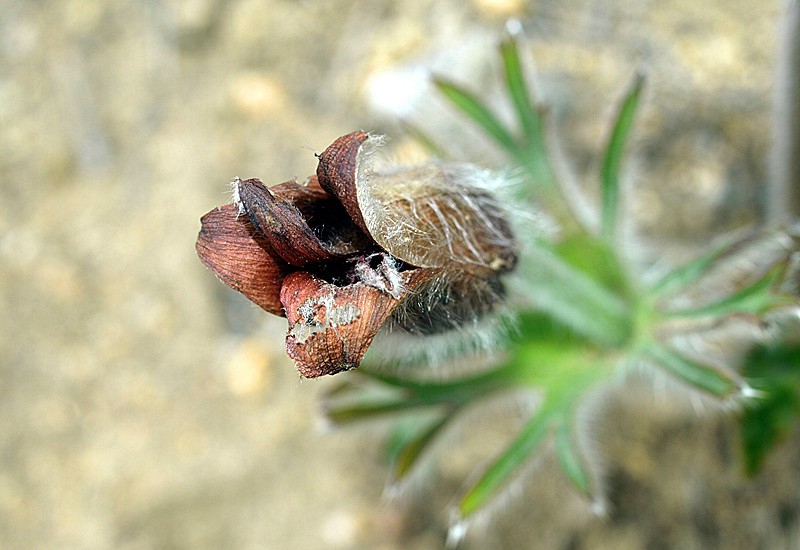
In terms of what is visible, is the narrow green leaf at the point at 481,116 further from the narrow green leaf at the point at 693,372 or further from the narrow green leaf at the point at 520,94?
the narrow green leaf at the point at 693,372

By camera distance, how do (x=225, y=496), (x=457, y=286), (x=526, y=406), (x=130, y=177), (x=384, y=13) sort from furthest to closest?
(x=130, y=177)
(x=384, y=13)
(x=225, y=496)
(x=526, y=406)
(x=457, y=286)

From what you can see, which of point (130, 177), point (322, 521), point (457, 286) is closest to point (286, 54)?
point (130, 177)

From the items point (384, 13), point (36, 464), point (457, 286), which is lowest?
point (457, 286)

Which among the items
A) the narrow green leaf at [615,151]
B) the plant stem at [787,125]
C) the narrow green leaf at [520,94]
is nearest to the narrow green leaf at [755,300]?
the narrow green leaf at [615,151]

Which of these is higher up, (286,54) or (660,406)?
(286,54)

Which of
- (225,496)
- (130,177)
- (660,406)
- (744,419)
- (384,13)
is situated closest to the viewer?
(744,419)

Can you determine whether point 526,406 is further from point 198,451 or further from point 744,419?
point 198,451

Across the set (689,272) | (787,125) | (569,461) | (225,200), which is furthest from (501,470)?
(225,200)

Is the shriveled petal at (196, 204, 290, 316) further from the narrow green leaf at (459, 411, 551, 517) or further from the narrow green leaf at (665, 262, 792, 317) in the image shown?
the narrow green leaf at (665, 262, 792, 317)
